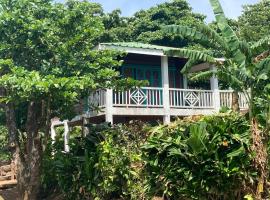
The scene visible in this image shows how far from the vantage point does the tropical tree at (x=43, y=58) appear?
12180 millimetres

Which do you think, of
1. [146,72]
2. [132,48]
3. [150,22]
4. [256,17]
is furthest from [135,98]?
[256,17]

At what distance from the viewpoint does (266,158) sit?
8.66 metres

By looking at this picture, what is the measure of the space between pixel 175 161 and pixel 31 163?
5.65 m

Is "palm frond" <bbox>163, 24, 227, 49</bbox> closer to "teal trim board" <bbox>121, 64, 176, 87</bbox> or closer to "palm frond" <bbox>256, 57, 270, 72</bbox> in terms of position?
"palm frond" <bbox>256, 57, 270, 72</bbox>

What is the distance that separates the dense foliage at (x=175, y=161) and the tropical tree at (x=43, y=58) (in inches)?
68.0

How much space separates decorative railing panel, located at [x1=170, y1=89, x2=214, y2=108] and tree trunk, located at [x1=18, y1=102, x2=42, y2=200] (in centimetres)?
586

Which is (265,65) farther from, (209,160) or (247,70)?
(209,160)

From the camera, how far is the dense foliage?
8695 millimetres

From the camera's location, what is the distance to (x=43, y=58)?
1315 cm

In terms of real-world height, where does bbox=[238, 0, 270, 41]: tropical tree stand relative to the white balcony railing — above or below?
above

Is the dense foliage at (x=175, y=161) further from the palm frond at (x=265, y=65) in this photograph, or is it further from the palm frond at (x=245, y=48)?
the palm frond at (x=245, y=48)

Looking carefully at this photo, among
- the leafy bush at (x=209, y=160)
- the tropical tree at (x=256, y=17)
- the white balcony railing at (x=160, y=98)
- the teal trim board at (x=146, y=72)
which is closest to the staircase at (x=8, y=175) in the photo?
the white balcony railing at (x=160, y=98)

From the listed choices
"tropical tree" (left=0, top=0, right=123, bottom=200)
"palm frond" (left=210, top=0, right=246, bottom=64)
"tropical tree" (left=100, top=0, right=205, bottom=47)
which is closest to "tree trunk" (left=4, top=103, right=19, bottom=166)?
"tropical tree" (left=0, top=0, right=123, bottom=200)

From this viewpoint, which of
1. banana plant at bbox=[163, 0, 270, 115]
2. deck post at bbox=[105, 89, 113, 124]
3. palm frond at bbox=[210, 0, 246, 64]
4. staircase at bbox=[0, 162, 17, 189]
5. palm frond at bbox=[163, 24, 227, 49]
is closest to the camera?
banana plant at bbox=[163, 0, 270, 115]
